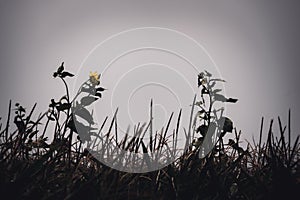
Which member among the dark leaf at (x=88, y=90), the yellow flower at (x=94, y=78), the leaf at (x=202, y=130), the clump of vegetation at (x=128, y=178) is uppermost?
the yellow flower at (x=94, y=78)

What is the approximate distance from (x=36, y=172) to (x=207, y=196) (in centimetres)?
102

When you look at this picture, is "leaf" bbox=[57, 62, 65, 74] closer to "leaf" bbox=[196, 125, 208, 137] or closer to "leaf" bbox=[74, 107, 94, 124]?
→ "leaf" bbox=[74, 107, 94, 124]

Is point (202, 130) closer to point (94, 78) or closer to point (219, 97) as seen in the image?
point (219, 97)

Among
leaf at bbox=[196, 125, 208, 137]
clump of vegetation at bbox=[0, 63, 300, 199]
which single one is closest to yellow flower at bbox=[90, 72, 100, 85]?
clump of vegetation at bbox=[0, 63, 300, 199]

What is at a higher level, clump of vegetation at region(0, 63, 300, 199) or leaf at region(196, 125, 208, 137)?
leaf at region(196, 125, 208, 137)

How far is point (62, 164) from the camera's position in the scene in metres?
2.61

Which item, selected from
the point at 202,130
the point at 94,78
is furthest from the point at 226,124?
the point at 94,78

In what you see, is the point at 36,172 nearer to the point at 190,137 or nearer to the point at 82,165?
the point at 82,165

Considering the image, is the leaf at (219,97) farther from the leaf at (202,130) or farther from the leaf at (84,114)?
the leaf at (84,114)

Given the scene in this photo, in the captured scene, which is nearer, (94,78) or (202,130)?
(94,78)

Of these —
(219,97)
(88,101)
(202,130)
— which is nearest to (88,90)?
(88,101)

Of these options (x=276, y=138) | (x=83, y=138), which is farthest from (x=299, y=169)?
(x=83, y=138)

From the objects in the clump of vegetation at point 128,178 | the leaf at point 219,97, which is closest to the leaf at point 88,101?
the clump of vegetation at point 128,178

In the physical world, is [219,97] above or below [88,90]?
above
